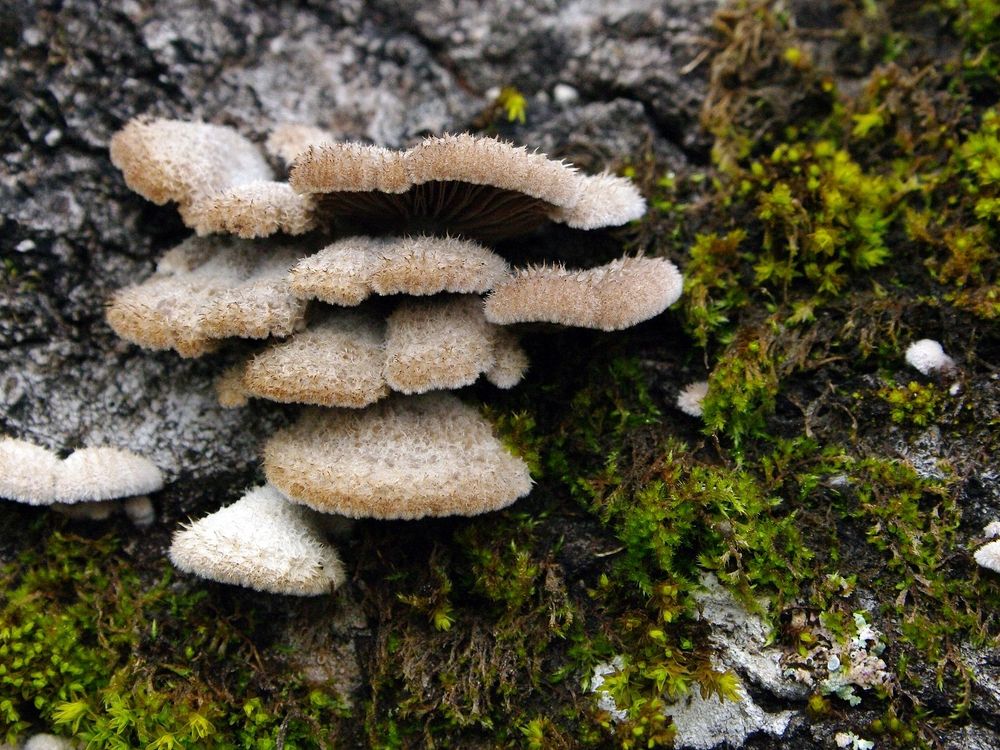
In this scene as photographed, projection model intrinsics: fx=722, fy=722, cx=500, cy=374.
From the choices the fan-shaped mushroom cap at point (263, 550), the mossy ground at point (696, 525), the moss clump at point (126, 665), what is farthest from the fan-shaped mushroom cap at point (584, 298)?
the moss clump at point (126, 665)

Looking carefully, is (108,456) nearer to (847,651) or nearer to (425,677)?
(425,677)

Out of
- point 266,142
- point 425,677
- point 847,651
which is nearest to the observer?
point 847,651

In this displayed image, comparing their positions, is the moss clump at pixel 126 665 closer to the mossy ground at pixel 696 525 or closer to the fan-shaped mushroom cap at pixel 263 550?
the mossy ground at pixel 696 525

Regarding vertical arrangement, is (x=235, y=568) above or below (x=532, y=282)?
below

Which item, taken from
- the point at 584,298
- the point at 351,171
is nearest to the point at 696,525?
the point at 584,298

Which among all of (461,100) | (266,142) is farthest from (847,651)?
(266,142)
